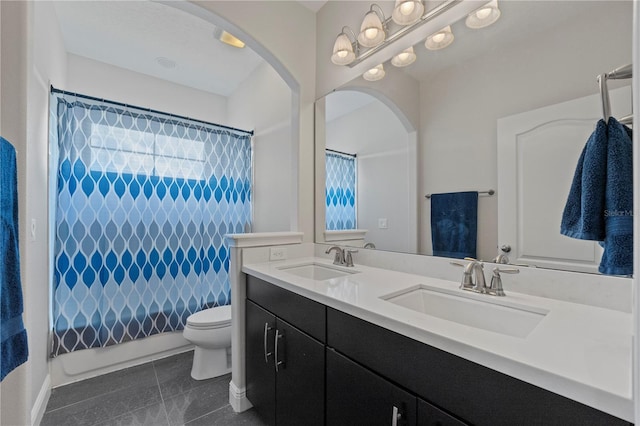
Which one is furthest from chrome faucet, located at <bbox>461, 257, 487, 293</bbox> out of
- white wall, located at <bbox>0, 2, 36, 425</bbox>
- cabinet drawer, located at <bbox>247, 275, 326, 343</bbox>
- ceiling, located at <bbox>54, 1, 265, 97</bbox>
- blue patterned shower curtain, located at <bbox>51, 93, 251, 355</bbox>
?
ceiling, located at <bbox>54, 1, 265, 97</bbox>

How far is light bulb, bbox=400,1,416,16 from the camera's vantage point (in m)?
1.35

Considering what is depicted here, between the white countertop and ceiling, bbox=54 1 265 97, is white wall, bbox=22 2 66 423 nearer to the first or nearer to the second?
ceiling, bbox=54 1 265 97

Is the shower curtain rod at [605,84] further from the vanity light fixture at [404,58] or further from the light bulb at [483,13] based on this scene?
the vanity light fixture at [404,58]

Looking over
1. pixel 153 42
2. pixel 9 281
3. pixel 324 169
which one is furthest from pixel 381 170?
pixel 153 42

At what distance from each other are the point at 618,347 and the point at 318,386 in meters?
0.90

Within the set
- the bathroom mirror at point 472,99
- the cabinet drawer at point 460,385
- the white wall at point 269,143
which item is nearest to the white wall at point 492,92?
the bathroom mirror at point 472,99

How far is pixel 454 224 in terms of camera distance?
51.0 inches

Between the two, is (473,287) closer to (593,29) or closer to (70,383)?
(593,29)

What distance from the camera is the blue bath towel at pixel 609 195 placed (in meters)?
0.79

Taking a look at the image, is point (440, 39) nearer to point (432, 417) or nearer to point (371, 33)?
point (371, 33)

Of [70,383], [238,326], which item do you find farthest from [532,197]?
[70,383]

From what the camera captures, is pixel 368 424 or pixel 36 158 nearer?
pixel 368 424

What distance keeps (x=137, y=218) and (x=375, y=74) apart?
211cm

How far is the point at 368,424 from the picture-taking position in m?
0.87
